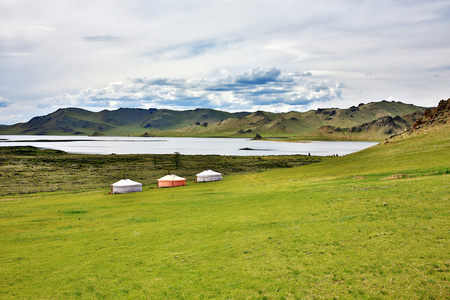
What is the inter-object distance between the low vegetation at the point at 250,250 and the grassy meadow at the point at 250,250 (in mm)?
72

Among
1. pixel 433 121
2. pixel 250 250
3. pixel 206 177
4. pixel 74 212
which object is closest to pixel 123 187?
pixel 74 212

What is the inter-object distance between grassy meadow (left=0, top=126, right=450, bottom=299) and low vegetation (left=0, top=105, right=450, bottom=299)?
72 millimetres

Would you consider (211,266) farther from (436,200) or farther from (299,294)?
(436,200)

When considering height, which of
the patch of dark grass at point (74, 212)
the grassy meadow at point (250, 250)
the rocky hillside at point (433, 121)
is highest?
the rocky hillside at point (433, 121)

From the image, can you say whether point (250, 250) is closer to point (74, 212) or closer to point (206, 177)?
point (74, 212)

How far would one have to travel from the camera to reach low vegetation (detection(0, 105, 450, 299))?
14531mm

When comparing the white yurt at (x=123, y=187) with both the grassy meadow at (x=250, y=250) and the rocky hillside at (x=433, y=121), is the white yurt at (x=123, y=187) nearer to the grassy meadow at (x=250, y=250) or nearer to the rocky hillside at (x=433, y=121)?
the grassy meadow at (x=250, y=250)

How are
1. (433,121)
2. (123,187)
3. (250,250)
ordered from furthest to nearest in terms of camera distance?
1. (433,121)
2. (123,187)
3. (250,250)

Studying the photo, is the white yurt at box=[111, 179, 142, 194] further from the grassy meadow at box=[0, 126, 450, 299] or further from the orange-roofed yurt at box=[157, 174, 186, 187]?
the grassy meadow at box=[0, 126, 450, 299]

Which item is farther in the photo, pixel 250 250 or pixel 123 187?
pixel 123 187

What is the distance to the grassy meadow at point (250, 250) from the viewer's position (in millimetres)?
14531

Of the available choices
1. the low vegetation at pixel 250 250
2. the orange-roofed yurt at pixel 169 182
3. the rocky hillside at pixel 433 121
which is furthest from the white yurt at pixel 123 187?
the rocky hillside at pixel 433 121

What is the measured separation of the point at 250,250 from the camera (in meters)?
19.8

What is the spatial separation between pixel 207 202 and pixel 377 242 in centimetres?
2563
